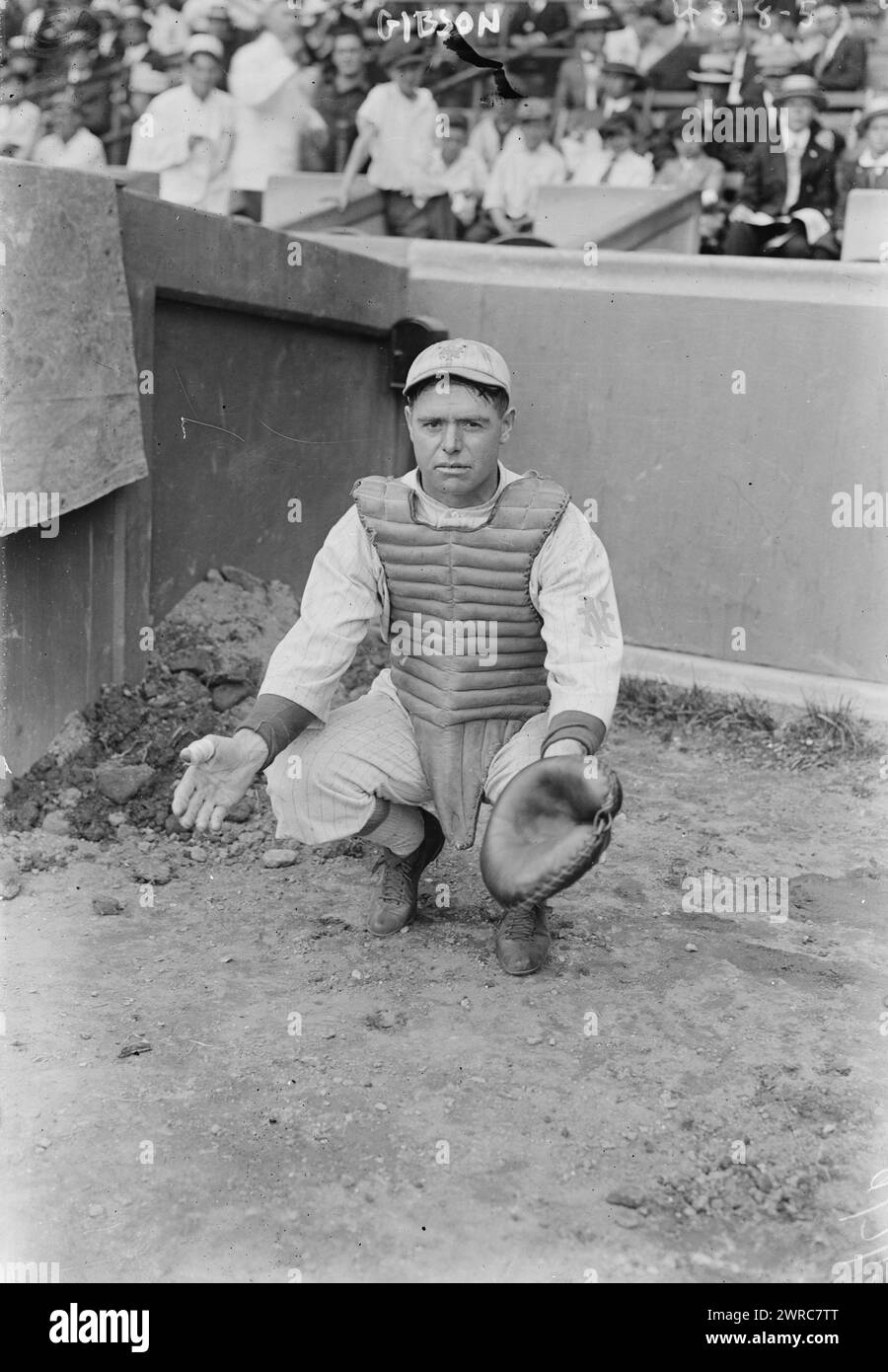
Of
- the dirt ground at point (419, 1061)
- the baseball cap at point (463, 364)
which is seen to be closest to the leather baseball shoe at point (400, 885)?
the dirt ground at point (419, 1061)

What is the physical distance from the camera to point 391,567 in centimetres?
361

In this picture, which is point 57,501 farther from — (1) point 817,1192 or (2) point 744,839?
(1) point 817,1192

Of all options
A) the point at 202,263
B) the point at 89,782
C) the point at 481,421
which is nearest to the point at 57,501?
the point at 89,782

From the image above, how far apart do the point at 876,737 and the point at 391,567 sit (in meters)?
2.83

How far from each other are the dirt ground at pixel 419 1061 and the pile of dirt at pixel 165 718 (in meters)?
0.02

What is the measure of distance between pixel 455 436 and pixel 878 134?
4804 millimetres

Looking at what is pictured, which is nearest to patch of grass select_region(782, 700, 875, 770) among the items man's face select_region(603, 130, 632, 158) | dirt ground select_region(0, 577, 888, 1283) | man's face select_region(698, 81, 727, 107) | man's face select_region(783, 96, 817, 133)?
dirt ground select_region(0, 577, 888, 1283)

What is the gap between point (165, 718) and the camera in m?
5.09

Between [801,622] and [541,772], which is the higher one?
[541,772]

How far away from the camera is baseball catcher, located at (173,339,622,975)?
3.39 meters

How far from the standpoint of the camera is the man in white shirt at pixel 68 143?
8906mm

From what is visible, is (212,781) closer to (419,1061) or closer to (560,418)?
(419,1061)

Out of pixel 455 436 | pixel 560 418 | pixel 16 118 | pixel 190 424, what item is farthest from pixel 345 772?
pixel 16 118

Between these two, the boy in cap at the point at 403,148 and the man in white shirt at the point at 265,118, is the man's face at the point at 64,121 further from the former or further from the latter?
the boy in cap at the point at 403,148
